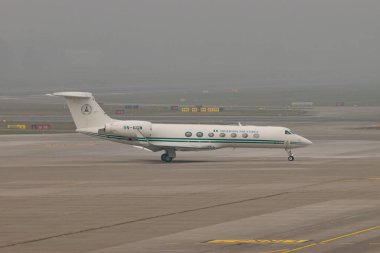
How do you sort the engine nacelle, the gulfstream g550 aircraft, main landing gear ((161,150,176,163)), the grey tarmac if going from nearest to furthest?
the grey tarmac → the engine nacelle → the gulfstream g550 aircraft → main landing gear ((161,150,176,163))

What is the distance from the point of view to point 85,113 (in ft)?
222

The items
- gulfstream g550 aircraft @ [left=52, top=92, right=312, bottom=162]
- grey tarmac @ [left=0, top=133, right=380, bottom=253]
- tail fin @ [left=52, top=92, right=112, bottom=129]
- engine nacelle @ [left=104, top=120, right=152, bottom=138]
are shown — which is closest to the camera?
grey tarmac @ [left=0, top=133, right=380, bottom=253]

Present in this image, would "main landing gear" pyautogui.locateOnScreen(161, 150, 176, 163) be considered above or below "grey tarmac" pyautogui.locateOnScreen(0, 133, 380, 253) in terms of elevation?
above

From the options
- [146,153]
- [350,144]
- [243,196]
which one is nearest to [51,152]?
[146,153]

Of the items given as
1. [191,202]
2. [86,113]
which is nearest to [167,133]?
[86,113]

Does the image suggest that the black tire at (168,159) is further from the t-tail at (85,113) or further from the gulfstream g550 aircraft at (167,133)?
the t-tail at (85,113)

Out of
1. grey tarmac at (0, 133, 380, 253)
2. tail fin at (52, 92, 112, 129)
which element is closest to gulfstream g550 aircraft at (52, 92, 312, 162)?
tail fin at (52, 92, 112, 129)

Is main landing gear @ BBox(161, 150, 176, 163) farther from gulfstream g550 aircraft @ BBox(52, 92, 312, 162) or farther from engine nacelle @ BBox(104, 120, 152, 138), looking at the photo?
engine nacelle @ BBox(104, 120, 152, 138)

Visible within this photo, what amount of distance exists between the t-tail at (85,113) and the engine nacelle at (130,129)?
128 centimetres

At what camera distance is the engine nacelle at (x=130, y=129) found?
6625cm

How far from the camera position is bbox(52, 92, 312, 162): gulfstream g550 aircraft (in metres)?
66.8

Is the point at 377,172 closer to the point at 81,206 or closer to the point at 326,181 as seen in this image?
the point at 326,181

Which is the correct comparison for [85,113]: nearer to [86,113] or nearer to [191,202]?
[86,113]

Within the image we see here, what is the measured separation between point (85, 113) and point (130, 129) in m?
3.70
